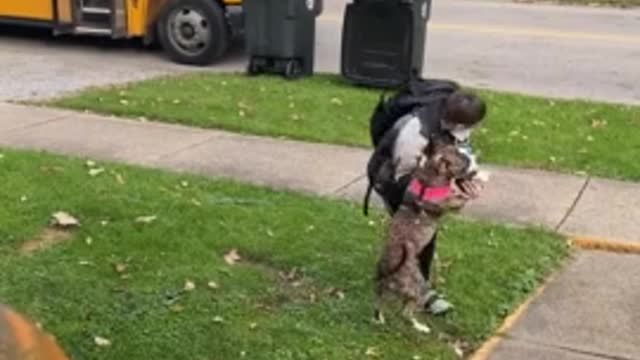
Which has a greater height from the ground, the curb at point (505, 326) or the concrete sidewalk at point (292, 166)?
the curb at point (505, 326)

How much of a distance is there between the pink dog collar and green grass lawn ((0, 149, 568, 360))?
0.59 metres

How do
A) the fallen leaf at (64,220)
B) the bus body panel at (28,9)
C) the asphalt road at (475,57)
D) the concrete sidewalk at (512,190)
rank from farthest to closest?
the bus body panel at (28,9) < the asphalt road at (475,57) < the fallen leaf at (64,220) < the concrete sidewalk at (512,190)

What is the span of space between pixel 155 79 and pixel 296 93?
1.59 m

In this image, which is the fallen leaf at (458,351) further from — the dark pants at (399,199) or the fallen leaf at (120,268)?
the fallen leaf at (120,268)

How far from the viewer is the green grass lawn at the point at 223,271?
474cm

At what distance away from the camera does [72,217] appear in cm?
614

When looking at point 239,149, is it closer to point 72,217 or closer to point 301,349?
point 72,217

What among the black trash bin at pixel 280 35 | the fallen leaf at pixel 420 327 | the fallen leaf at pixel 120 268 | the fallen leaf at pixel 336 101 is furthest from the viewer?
the black trash bin at pixel 280 35

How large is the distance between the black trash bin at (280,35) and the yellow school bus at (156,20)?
0.79 m

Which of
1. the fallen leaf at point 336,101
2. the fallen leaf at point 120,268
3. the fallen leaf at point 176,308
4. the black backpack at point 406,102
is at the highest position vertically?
the black backpack at point 406,102

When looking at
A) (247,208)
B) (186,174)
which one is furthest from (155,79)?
(247,208)

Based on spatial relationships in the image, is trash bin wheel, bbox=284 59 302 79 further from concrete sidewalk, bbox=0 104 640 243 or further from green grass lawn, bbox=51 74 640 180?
concrete sidewalk, bbox=0 104 640 243

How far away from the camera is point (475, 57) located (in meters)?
13.3

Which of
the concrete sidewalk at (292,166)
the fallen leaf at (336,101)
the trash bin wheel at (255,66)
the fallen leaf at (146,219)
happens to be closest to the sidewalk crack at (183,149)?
the concrete sidewalk at (292,166)
